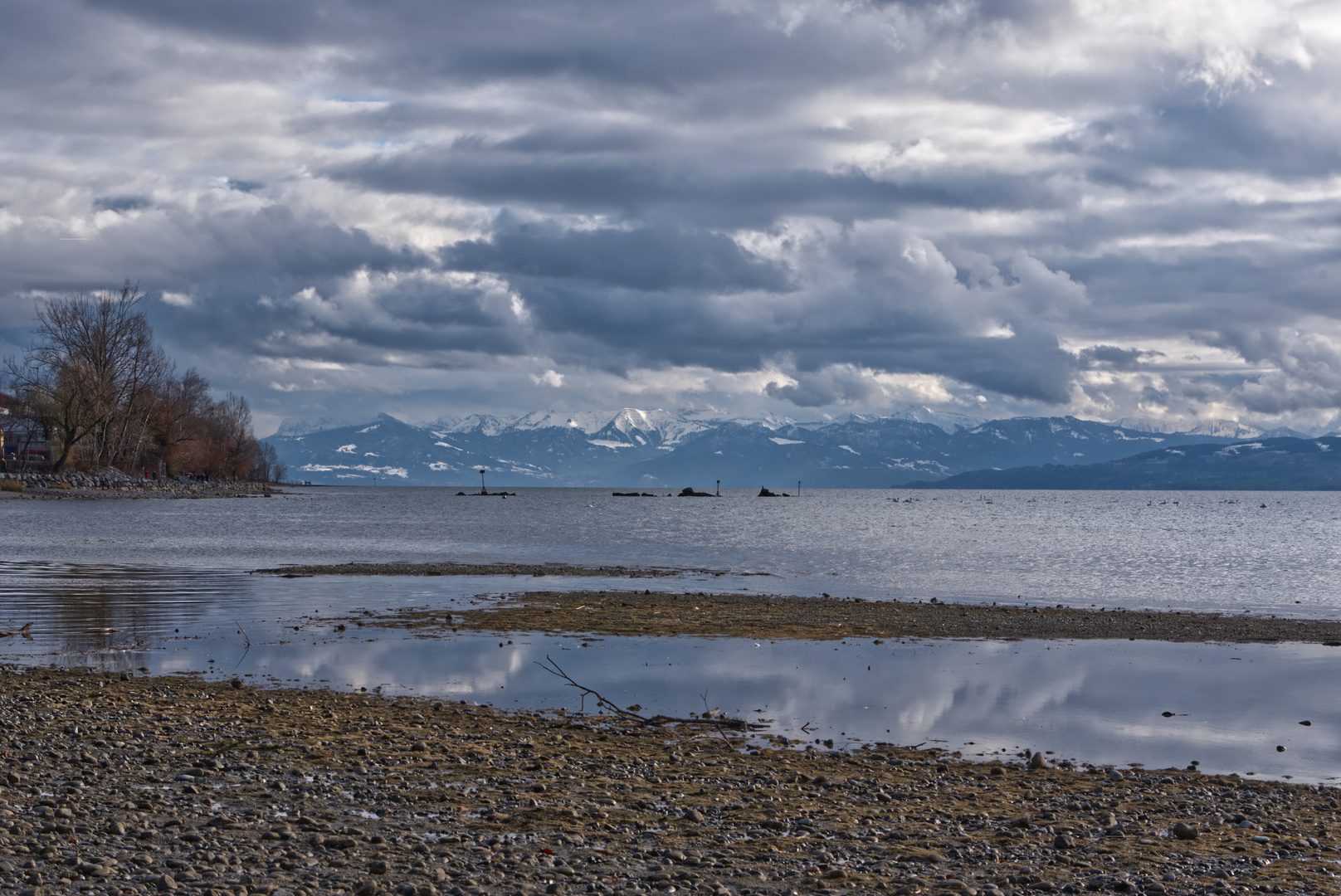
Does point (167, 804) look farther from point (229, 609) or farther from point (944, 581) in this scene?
point (944, 581)

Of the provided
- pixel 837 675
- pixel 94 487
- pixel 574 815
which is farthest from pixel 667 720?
pixel 94 487

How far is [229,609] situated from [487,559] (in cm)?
2581

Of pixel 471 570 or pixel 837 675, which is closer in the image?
pixel 837 675

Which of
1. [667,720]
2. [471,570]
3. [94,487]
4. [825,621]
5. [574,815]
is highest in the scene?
[574,815]

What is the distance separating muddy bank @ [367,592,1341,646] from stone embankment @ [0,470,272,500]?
369ft

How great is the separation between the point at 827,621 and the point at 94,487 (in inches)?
5618

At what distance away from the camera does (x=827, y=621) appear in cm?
3184

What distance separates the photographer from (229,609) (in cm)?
3192

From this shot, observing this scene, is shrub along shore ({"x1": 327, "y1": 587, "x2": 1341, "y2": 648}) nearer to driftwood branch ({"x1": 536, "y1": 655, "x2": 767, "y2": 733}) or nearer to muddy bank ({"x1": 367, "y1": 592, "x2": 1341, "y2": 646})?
muddy bank ({"x1": 367, "y1": 592, "x2": 1341, "y2": 646})

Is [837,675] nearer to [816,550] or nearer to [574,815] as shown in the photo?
[574,815]

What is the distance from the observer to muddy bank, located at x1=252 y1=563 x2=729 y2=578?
153 ft

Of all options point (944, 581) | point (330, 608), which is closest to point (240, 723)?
point (330, 608)

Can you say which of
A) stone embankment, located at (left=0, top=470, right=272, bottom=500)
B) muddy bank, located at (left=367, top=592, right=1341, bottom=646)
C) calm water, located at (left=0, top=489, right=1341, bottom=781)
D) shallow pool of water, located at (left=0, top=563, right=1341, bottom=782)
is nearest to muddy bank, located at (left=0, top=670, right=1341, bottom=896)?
shallow pool of water, located at (left=0, top=563, right=1341, bottom=782)

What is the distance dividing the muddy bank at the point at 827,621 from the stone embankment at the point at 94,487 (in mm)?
112617
